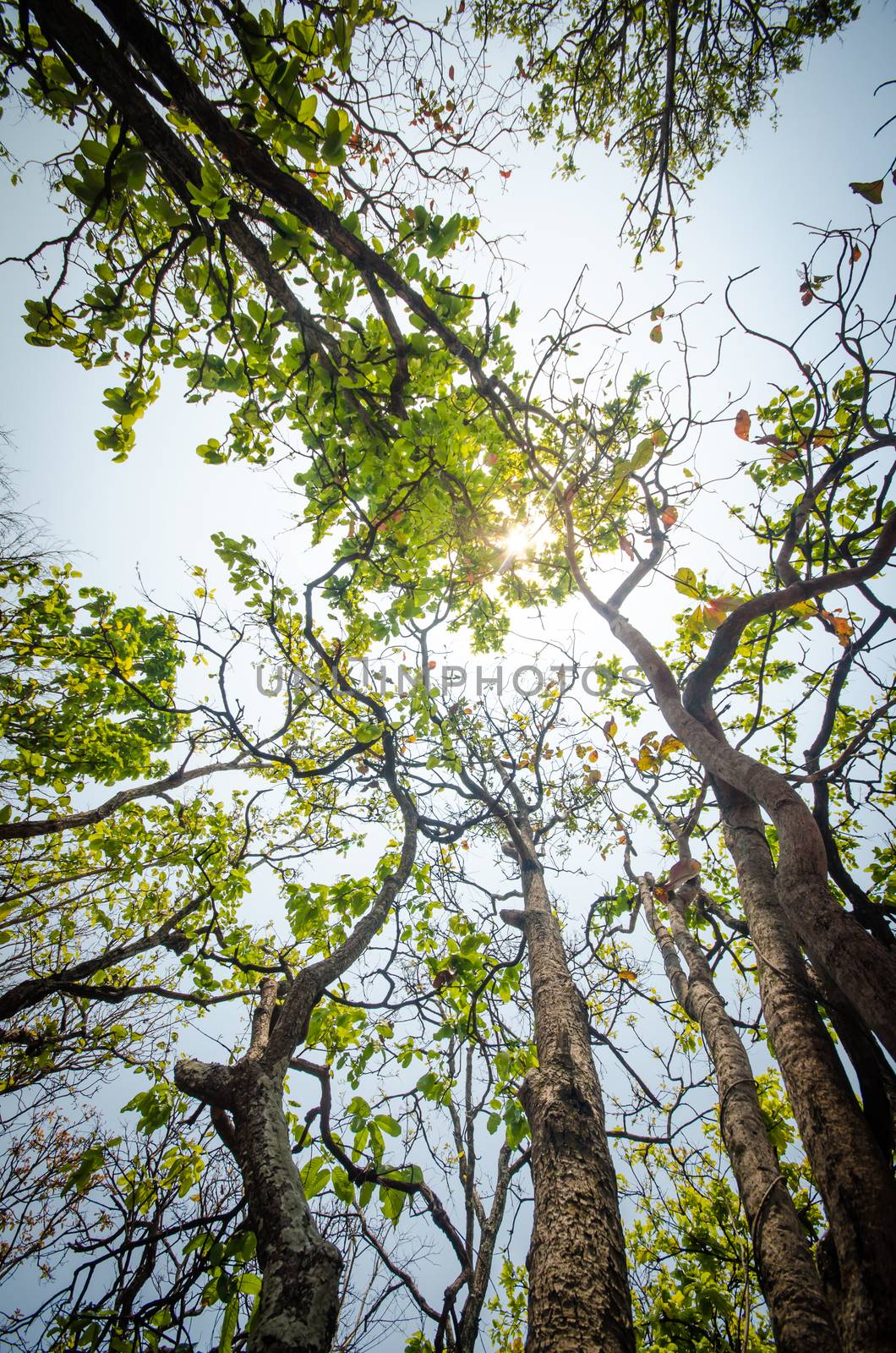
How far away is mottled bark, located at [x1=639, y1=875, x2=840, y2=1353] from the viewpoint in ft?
5.30

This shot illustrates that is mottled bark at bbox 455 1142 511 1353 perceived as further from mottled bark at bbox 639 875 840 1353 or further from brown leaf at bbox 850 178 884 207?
brown leaf at bbox 850 178 884 207

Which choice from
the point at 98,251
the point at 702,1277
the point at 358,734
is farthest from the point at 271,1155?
the point at 702,1277

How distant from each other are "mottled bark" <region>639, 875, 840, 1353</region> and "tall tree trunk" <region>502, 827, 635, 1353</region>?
54 centimetres

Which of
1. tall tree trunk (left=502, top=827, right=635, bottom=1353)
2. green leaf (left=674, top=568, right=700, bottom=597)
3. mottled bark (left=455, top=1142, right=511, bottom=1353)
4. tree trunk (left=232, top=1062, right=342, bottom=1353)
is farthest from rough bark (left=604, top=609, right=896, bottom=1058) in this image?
mottled bark (left=455, top=1142, right=511, bottom=1353)

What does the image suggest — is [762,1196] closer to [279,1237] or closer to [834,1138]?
[834,1138]

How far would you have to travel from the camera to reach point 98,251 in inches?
134

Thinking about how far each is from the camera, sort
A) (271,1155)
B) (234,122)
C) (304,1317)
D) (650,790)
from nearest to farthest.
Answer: (304,1317), (271,1155), (234,122), (650,790)

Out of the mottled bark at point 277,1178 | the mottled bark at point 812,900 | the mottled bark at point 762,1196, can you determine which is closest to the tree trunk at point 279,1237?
the mottled bark at point 277,1178

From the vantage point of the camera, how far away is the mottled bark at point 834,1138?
1399mm

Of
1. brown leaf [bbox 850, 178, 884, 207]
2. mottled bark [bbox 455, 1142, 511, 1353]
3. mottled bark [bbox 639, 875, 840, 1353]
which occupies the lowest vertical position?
mottled bark [bbox 455, 1142, 511, 1353]

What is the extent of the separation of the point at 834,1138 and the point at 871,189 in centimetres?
477

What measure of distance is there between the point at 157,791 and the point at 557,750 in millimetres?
6679

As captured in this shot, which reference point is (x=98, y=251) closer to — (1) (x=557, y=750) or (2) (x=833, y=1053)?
(2) (x=833, y=1053)

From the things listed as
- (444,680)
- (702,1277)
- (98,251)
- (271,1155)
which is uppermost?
(98,251)
